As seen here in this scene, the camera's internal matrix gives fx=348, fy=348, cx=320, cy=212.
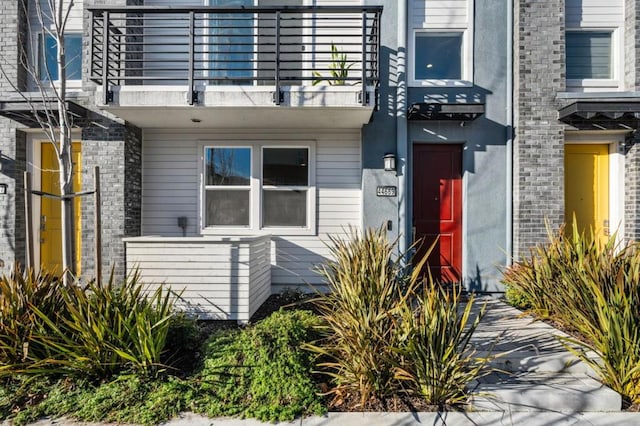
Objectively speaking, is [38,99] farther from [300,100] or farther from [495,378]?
[495,378]

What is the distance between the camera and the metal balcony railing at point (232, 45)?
523cm

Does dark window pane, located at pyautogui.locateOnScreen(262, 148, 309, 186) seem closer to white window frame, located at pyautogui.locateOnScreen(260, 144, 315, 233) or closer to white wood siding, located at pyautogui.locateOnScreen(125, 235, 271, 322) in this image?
white window frame, located at pyautogui.locateOnScreen(260, 144, 315, 233)

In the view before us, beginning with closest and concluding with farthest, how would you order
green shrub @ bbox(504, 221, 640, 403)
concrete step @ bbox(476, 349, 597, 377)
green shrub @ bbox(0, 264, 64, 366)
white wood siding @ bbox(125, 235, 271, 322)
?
green shrub @ bbox(504, 221, 640, 403) < green shrub @ bbox(0, 264, 64, 366) < concrete step @ bbox(476, 349, 597, 377) < white wood siding @ bbox(125, 235, 271, 322)

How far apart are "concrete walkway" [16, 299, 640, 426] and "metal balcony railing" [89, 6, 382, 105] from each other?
3.91 metres

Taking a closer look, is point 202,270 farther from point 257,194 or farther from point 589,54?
point 589,54

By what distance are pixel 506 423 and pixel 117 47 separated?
7380 mm

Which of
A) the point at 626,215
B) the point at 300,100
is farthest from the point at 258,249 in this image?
the point at 626,215

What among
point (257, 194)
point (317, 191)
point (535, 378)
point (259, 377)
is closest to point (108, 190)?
point (257, 194)

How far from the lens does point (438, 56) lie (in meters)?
6.37

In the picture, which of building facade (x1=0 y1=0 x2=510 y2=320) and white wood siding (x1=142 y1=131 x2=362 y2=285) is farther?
white wood siding (x1=142 y1=131 x2=362 y2=285)

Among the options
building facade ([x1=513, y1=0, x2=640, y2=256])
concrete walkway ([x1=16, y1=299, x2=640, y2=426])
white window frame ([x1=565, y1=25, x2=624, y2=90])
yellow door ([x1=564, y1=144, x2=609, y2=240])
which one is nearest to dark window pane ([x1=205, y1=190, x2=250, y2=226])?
concrete walkway ([x1=16, y1=299, x2=640, y2=426])

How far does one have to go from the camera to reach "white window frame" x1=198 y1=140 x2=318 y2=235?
641 centimetres

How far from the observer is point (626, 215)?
19.9ft

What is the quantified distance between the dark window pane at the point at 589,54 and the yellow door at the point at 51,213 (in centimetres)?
911
